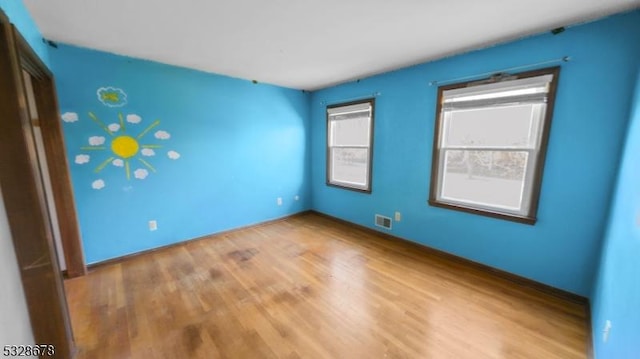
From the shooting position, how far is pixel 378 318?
183 centimetres

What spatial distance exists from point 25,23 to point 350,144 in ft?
11.1

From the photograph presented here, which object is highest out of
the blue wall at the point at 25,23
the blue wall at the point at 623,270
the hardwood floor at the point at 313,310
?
the blue wall at the point at 25,23

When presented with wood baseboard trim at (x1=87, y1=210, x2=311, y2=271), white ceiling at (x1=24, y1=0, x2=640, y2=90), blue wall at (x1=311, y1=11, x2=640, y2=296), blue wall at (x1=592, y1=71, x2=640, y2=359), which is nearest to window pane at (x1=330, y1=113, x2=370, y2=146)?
blue wall at (x1=311, y1=11, x2=640, y2=296)

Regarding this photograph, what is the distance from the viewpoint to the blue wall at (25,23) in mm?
1347

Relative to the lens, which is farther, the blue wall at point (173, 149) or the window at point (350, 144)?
the window at point (350, 144)

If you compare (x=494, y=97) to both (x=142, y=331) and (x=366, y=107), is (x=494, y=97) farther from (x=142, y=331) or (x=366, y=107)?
(x=142, y=331)

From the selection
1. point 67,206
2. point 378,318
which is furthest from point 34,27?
point 378,318

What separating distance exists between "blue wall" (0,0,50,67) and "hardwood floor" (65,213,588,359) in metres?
2.07

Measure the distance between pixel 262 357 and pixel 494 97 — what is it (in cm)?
294

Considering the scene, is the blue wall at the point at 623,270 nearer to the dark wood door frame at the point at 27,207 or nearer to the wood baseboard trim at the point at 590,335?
the wood baseboard trim at the point at 590,335

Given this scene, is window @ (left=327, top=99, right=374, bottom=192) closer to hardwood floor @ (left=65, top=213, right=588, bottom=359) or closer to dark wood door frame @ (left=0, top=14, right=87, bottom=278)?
hardwood floor @ (left=65, top=213, right=588, bottom=359)

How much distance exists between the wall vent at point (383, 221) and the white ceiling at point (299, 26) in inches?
80.5

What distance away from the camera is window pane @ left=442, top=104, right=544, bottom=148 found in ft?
7.02

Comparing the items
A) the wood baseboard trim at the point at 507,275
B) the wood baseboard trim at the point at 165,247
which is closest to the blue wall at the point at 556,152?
the wood baseboard trim at the point at 507,275
